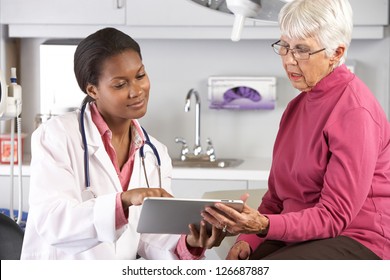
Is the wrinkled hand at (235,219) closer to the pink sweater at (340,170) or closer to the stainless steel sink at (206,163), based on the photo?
the pink sweater at (340,170)

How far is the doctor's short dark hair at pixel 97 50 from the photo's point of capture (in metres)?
1.95

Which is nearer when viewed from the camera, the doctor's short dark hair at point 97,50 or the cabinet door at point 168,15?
the doctor's short dark hair at point 97,50

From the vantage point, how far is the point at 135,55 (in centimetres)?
197

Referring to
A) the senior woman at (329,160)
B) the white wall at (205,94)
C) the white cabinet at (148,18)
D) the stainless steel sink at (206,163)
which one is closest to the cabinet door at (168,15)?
the white cabinet at (148,18)

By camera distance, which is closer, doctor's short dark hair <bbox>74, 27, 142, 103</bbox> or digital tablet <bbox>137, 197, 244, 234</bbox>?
digital tablet <bbox>137, 197, 244, 234</bbox>

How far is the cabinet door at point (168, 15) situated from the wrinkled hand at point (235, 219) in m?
2.16

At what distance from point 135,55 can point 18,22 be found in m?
2.06

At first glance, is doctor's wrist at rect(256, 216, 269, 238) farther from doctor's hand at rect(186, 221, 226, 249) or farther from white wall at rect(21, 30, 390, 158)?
white wall at rect(21, 30, 390, 158)

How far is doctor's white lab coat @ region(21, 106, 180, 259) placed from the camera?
1.84 metres

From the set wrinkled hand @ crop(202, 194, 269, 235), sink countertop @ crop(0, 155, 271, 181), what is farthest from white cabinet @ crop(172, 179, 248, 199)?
wrinkled hand @ crop(202, 194, 269, 235)

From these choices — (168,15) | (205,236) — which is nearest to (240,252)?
(205,236)

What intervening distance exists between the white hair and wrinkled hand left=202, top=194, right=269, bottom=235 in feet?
1.38

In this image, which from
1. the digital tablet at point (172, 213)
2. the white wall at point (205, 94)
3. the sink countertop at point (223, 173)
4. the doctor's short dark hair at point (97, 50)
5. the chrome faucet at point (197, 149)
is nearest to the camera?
the digital tablet at point (172, 213)
